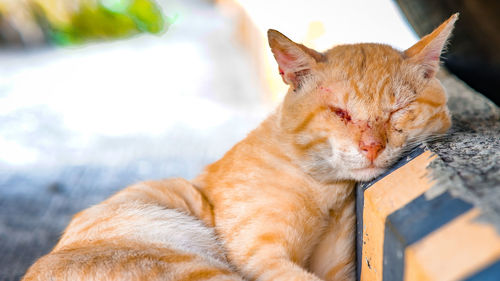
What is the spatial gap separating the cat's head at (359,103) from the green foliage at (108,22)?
16.4 ft

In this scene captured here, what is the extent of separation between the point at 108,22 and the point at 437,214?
237 inches

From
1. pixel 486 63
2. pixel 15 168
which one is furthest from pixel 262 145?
pixel 15 168

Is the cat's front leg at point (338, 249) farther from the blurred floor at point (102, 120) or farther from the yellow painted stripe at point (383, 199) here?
the blurred floor at point (102, 120)

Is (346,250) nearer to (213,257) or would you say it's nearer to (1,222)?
(213,257)

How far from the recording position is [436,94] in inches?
45.8

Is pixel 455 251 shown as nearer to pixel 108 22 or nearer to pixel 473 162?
pixel 473 162

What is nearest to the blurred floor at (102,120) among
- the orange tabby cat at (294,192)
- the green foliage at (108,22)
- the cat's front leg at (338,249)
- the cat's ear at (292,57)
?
the green foliage at (108,22)

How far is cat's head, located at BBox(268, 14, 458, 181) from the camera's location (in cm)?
107

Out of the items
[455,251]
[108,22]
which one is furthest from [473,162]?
[108,22]

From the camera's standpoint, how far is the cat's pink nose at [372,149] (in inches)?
40.7

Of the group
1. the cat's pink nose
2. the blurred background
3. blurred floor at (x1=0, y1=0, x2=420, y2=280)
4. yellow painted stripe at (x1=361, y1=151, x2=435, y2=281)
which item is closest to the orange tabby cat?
the cat's pink nose

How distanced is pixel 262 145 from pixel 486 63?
105cm

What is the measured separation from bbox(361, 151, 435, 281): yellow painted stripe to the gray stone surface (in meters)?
0.03

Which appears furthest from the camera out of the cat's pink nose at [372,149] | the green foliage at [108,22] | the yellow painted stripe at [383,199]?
the green foliage at [108,22]
